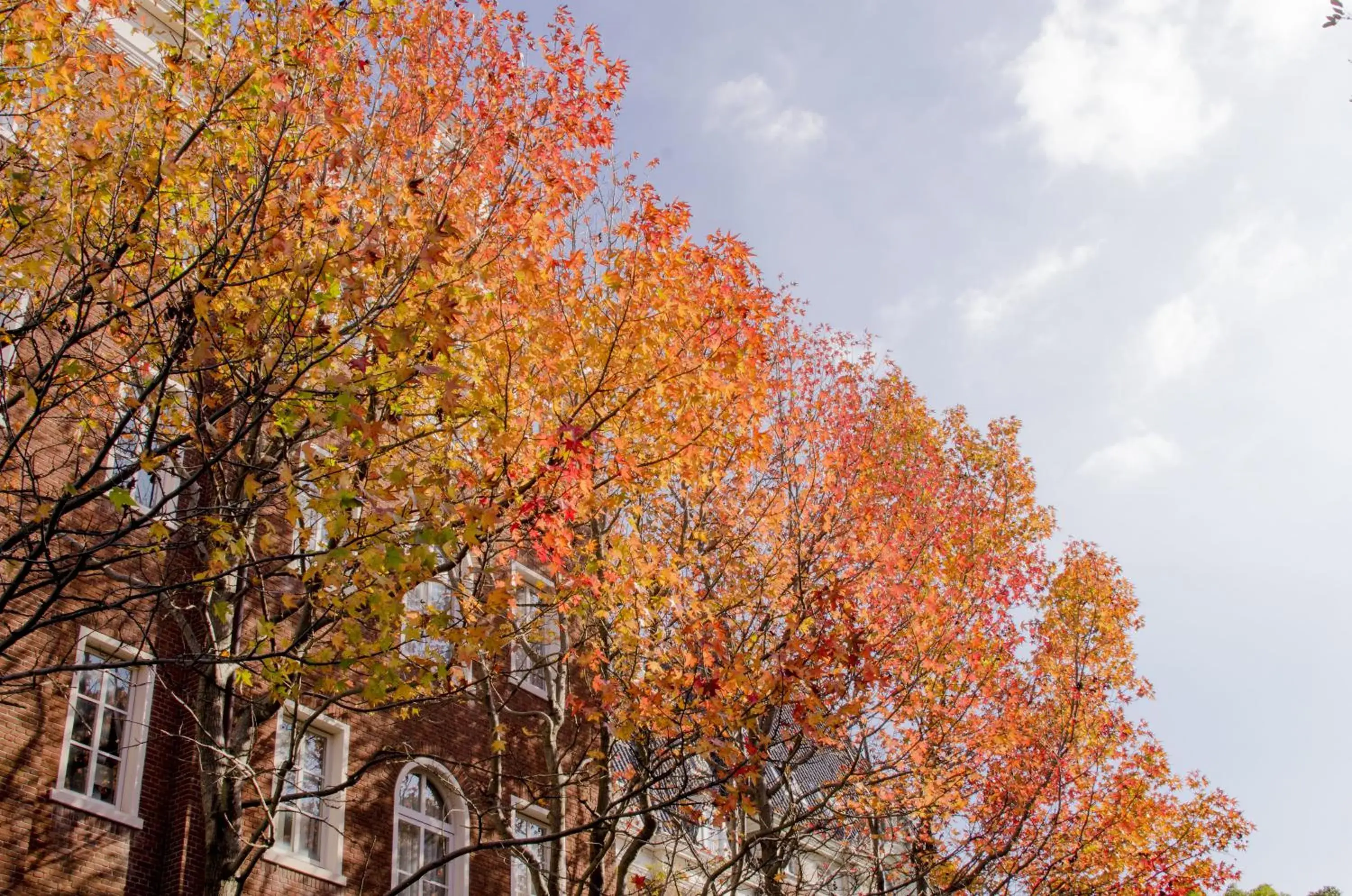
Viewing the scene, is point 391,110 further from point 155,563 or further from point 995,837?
point 995,837

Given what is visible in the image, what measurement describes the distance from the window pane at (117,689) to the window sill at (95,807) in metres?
1.13

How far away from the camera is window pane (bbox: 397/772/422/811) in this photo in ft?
53.9

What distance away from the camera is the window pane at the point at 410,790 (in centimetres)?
1644

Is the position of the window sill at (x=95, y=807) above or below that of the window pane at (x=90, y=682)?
below

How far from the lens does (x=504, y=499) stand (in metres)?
9.09

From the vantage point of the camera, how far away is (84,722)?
12820 millimetres

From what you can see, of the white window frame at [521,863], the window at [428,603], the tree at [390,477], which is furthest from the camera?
the white window frame at [521,863]

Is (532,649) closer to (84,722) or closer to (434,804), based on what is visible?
(434,804)

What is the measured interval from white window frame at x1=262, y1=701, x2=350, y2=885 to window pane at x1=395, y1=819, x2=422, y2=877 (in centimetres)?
99

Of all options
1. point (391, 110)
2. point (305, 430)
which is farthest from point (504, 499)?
point (391, 110)

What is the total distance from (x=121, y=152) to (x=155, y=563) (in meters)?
6.92

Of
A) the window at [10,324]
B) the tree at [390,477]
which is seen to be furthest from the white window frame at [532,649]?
the window at [10,324]

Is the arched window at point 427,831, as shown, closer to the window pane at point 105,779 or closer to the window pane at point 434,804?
the window pane at point 434,804

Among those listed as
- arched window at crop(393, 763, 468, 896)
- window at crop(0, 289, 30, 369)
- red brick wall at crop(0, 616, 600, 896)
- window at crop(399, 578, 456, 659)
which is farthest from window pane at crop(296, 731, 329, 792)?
window at crop(0, 289, 30, 369)
